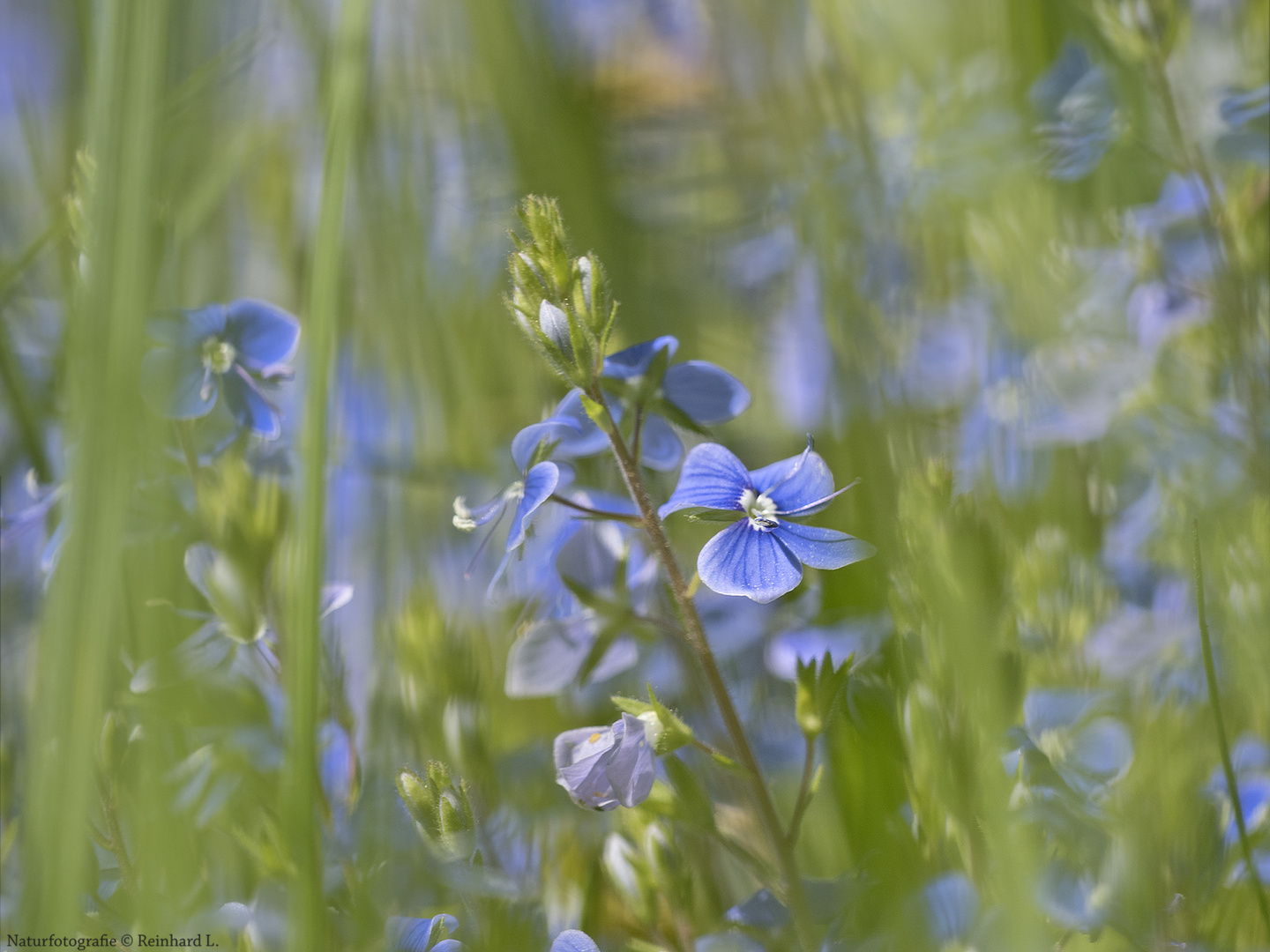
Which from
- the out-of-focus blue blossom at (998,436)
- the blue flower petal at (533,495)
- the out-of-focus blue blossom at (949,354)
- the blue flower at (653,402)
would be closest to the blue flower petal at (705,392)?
the blue flower at (653,402)

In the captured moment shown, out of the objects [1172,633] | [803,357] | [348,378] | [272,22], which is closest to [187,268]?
[348,378]

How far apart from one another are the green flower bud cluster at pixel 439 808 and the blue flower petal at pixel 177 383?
0.24m

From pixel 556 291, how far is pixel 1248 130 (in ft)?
2.35

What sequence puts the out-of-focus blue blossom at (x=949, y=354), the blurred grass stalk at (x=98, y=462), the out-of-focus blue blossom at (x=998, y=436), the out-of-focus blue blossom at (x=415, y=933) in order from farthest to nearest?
the out-of-focus blue blossom at (x=949, y=354)
the out-of-focus blue blossom at (x=998, y=436)
the out-of-focus blue blossom at (x=415, y=933)
the blurred grass stalk at (x=98, y=462)

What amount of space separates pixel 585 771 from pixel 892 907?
15 centimetres

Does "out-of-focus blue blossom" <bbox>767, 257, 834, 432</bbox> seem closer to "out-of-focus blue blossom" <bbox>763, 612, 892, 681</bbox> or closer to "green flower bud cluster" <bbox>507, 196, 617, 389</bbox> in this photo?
"out-of-focus blue blossom" <bbox>763, 612, 892, 681</bbox>

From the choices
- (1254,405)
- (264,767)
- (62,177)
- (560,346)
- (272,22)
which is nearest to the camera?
(560,346)

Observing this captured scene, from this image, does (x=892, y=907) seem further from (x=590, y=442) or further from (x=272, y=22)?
(x=272, y=22)

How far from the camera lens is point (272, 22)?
85cm

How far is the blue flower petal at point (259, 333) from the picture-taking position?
23.9 inches

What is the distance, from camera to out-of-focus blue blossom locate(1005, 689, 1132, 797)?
1.74 feet

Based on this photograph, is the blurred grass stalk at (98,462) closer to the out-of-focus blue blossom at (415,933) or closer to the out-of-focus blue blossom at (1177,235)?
the out-of-focus blue blossom at (415,933)

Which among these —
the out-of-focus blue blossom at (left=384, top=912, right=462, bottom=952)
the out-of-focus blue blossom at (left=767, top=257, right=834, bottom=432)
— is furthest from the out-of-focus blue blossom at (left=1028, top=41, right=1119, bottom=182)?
the out-of-focus blue blossom at (left=384, top=912, right=462, bottom=952)

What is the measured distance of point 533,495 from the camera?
1.45 ft
